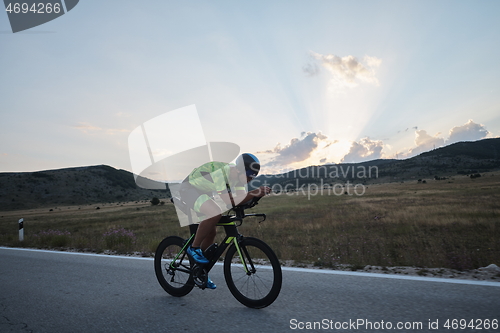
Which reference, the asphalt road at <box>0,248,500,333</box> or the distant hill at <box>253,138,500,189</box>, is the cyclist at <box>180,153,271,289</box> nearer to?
the asphalt road at <box>0,248,500,333</box>

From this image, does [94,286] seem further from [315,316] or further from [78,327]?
[315,316]

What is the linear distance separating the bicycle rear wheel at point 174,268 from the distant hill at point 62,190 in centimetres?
10235

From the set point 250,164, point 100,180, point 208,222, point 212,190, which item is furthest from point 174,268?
point 100,180

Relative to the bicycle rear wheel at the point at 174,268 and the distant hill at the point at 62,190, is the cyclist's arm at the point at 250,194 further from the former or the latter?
the distant hill at the point at 62,190

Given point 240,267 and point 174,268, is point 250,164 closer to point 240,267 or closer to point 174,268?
point 240,267

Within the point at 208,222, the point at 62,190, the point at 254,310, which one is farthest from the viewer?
the point at 62,190

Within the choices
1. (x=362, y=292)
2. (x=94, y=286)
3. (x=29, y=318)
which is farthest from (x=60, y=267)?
(x=362, y=292)

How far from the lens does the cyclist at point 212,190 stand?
3508mm

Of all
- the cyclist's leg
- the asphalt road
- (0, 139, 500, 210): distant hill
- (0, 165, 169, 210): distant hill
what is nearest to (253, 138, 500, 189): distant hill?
(0, 139, 500, 210): distant hill

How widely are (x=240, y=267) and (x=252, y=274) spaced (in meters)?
0.17

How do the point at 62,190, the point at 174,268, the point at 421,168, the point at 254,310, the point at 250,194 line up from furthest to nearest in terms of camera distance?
the point at 421,168 < the point at 62,190 < the point at 174,268 < the point at 254,310 < the point at 250,194

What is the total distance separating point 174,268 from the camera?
4379 mm

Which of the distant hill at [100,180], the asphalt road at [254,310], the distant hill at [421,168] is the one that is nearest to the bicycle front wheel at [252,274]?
the asphalt road at [254,310]

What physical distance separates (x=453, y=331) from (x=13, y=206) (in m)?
112
